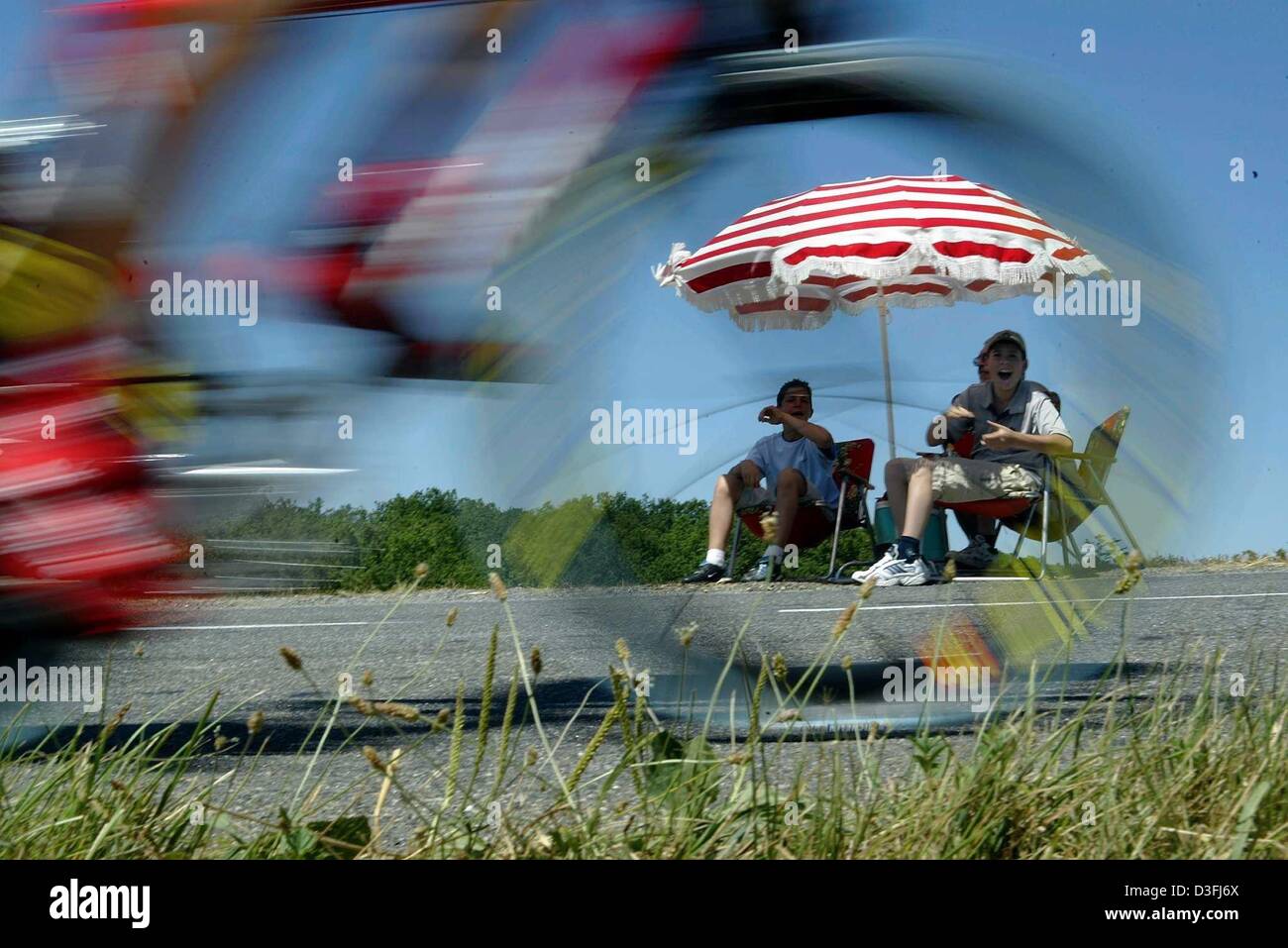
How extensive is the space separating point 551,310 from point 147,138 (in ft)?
1.88

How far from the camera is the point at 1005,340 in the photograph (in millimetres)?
1735

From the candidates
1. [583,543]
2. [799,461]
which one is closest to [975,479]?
[799,461]

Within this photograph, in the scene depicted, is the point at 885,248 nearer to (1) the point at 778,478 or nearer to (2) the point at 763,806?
(1) the point at 778,478

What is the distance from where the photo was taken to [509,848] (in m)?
1.10

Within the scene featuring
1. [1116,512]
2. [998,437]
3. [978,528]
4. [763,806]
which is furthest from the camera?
[1116,512]

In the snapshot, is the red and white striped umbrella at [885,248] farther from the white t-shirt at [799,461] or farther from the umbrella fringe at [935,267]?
the white t-shirt at [799,461]

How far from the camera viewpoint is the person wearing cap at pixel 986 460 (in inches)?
67.7

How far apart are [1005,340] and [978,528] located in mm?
307

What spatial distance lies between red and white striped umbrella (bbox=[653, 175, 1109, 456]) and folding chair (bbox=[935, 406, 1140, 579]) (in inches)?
9.6

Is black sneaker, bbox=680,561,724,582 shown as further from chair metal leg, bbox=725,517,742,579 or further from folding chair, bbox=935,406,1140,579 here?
folding chair, bbox=935,406,1140,579

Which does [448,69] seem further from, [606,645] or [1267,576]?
[1267,576]

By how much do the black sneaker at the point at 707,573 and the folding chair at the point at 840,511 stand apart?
0.05 feet

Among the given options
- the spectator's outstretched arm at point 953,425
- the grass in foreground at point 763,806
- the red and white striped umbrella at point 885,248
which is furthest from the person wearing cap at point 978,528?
the grass in foreground at point 763,806
